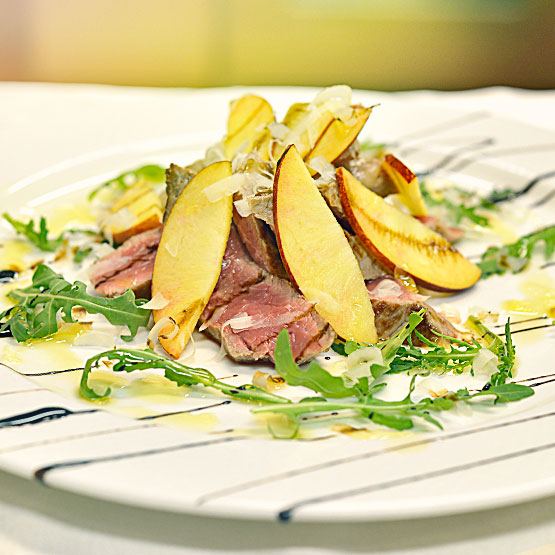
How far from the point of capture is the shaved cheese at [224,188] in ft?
8.38

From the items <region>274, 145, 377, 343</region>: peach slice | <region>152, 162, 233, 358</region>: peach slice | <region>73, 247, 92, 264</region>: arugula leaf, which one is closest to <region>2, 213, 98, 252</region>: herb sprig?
<region>73, 247, 92, 264</region>: arugula leaf

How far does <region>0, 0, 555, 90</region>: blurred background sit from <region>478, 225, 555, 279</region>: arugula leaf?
582cm

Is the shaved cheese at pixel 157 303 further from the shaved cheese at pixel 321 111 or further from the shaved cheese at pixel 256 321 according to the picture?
the shaved cheese at pixel 321 111

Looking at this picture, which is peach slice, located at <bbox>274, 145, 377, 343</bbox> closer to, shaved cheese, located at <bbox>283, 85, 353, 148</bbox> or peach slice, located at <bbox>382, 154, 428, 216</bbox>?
shaved cheese, located at <bbox>283, 85, 353, 148</bbox>

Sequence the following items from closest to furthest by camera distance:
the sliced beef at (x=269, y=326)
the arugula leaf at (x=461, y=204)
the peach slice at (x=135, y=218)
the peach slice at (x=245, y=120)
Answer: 1. the sliced beef at (x=269, y=326)
2. the peach slice at (x=245, y=120)
3. the peach slice at (x=135, y=218)
4. the arugula leaf at (x=461, y=204)

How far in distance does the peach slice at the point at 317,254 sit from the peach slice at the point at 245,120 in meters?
0.52

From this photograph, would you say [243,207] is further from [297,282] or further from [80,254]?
[80,254]

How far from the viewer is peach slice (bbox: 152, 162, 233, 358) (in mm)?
2490

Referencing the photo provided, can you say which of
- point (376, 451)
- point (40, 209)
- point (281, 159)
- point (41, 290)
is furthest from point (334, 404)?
point (40, 209)

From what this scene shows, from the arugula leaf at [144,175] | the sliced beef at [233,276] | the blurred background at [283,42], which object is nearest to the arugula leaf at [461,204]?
the sliced beef at [233,276]

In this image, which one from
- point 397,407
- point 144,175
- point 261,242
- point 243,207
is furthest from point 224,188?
point 144,175

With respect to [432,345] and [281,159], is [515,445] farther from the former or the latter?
[281,159]

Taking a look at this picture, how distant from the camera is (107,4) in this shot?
8445 mm

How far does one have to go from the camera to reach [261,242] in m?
2.56
